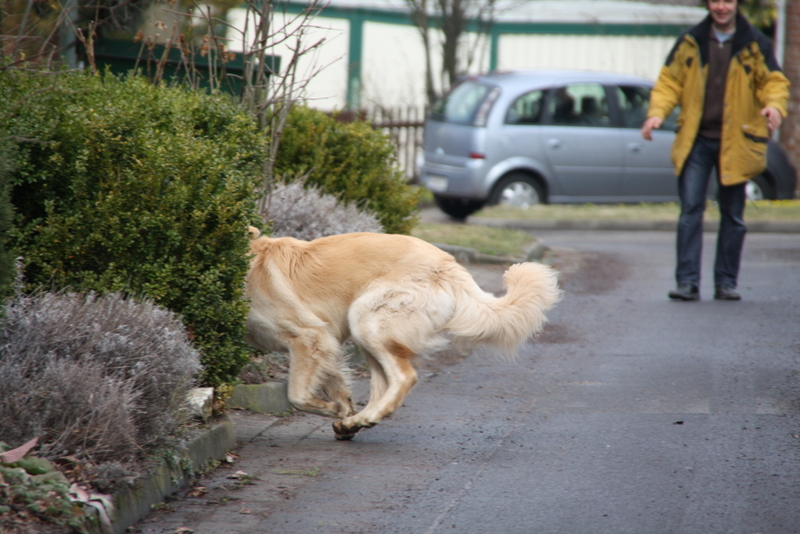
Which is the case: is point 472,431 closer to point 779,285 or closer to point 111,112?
point 111,112

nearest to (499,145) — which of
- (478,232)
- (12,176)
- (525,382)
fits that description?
(478,232)

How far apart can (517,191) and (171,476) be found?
10.2 m

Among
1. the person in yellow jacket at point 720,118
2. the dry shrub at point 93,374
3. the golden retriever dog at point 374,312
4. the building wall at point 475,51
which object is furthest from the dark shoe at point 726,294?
the building wall at point 475,51

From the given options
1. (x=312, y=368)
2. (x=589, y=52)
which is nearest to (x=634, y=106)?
(x=589, y=52)

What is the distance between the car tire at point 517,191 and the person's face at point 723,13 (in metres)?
5.85

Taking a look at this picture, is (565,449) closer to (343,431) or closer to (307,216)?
(343,431)

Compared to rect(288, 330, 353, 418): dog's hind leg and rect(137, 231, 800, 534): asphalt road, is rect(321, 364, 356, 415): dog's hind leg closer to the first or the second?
Answer: rect(288, 330, 353, 418): dog's hind leg

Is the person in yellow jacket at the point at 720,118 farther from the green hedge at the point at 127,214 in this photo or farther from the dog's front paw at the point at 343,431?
the green hedge at the point at 127,214

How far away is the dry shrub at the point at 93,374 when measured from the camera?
3406 millimetres

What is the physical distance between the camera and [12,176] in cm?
403

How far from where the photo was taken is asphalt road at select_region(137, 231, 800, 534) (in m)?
3.54

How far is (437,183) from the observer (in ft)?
43.8

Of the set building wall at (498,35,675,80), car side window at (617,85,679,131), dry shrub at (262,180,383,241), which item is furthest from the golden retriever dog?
building wall at (498,35,675,80)

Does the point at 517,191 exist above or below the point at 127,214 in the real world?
below
